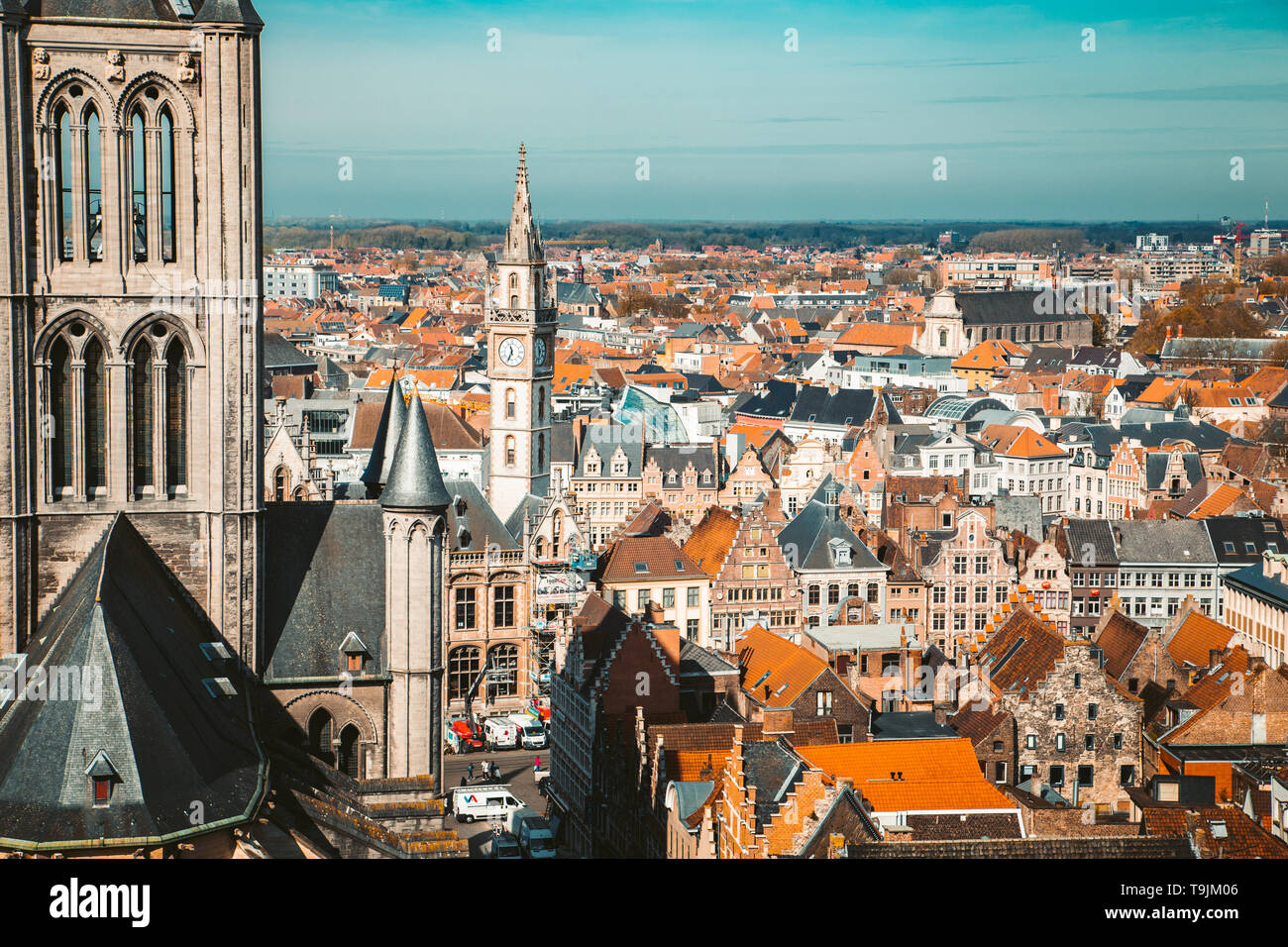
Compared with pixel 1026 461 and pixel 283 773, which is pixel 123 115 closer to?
pixel 283 773

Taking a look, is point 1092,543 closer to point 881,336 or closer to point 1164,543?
point 1164,543

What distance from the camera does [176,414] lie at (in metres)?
26.2

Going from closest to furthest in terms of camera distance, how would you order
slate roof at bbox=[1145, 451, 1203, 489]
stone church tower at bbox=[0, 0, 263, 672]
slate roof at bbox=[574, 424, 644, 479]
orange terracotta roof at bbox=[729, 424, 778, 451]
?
stone church tower at bbox=[0, 0, 263, 672] → slate roof at bbox=[574, 424, 644, 479] → slate roof at bbox=[1145, 451, 1203, 489] → orange terracotta roof at bbox=[729, 424, 778, 451]

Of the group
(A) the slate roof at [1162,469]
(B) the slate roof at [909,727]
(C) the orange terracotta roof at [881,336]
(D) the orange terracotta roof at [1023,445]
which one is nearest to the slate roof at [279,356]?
(D) the orange terracotta roof at [1023,445]

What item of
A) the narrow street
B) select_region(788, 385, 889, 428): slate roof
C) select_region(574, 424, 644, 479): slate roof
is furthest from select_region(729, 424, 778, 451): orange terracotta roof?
the narrow street

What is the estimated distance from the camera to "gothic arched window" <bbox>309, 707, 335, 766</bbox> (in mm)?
27141

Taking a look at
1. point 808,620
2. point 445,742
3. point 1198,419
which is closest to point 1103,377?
point 1198,419

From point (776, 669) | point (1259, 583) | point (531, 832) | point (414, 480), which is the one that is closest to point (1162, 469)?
point (1259, 583)

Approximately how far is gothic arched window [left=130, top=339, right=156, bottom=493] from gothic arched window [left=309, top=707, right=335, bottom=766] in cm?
488

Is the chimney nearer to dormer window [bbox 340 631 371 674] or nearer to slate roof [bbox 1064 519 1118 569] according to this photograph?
dormer window [bbox 340 631 371 674]

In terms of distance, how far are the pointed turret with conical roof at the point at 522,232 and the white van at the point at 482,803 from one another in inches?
1281

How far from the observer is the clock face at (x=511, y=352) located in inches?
2682

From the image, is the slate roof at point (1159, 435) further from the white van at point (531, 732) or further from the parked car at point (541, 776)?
the parked car at point (541, 776)

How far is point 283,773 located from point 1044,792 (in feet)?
63.8
